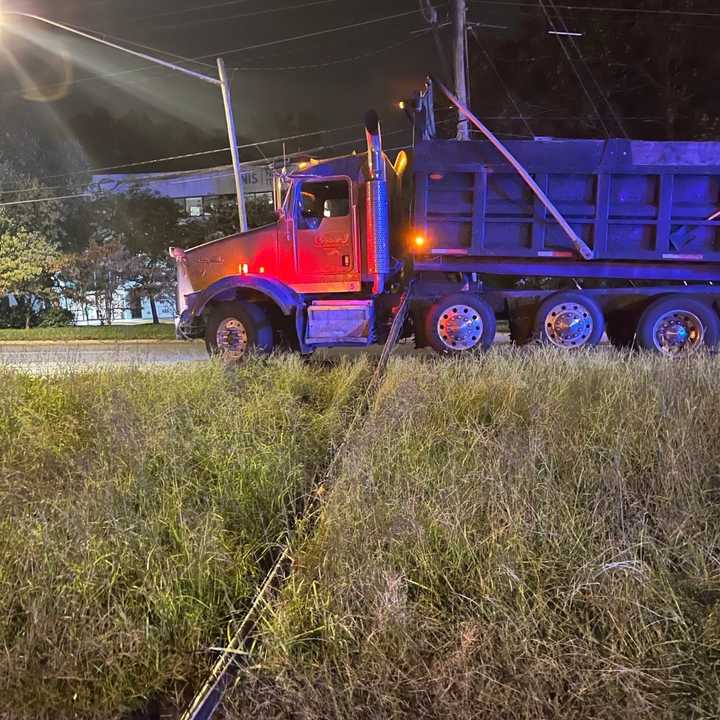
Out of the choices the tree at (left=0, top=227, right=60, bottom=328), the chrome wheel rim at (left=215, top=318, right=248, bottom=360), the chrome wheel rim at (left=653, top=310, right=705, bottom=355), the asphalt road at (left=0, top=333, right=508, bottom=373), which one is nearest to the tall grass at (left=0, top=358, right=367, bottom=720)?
the asphalt road at (left=0, top=333, right=508, bottom=373)

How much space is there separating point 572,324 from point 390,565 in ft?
23.4

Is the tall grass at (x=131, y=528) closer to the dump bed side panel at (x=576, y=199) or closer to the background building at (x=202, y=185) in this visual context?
the dump bed side panel at (x=576, y=199)

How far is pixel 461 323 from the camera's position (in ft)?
29.9

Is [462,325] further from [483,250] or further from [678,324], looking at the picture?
[678,324]

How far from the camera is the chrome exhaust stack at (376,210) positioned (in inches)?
353

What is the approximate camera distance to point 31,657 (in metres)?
2.37

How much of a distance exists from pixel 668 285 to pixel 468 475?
728 centimetres

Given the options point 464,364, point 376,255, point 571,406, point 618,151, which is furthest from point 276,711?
point 618,151

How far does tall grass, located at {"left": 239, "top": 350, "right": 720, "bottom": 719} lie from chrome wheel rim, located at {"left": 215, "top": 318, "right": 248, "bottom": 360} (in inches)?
225

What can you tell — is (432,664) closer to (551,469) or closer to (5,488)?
(551,469)

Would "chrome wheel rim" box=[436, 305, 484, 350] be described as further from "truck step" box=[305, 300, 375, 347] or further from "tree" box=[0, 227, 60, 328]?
"tree" box=[0, 227, 60, 328]

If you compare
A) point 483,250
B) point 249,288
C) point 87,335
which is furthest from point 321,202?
point 87,335

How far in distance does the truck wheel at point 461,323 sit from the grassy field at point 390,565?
4530mm

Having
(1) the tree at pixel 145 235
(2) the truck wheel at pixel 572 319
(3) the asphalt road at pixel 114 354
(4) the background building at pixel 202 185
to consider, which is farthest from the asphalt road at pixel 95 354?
(4) the background building at pixel 202 185
